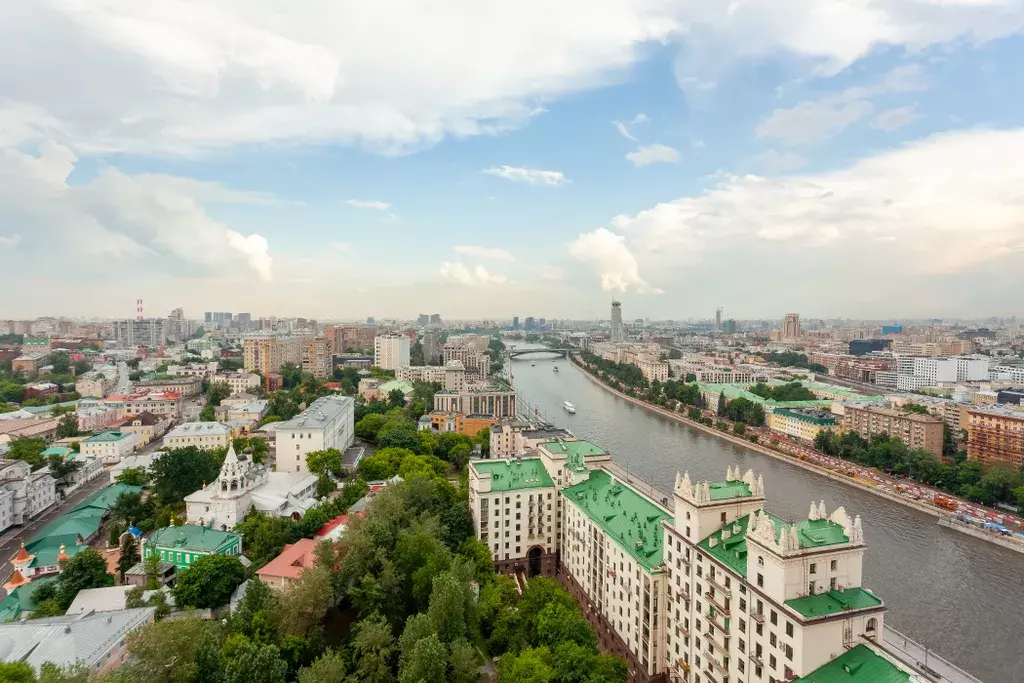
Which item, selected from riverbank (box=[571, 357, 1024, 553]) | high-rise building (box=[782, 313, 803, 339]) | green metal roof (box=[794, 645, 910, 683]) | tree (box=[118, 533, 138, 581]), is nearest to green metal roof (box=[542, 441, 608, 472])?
green metal roof (box=[794, 645, 910, 683])

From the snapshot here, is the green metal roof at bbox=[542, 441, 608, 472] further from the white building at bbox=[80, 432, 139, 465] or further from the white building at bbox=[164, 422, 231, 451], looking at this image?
the white building at bbox=[80, 432, 139, 465]

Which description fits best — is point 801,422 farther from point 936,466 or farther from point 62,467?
point 62,467

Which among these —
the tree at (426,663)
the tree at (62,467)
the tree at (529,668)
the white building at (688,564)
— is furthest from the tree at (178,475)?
the tree at (529,668)

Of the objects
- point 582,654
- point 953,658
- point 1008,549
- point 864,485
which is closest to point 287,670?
point 582,654

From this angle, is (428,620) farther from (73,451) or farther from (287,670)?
(73,451)

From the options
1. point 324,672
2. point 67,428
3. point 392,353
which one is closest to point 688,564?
point 324,672
